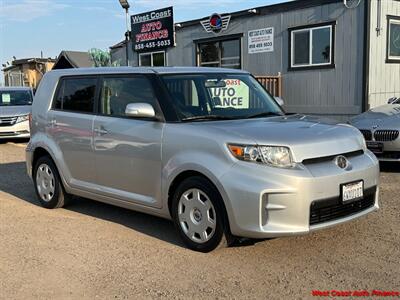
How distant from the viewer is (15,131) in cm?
1409

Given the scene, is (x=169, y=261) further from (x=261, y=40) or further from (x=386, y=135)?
(x=261, y=40)

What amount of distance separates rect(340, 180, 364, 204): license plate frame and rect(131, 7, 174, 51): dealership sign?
49.8ft

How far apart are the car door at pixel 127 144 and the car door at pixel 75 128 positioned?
0.55 ft

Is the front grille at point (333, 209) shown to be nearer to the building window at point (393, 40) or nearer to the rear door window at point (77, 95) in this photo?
the rear door window at point (77, 95)

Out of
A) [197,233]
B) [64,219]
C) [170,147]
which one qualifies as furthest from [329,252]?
[64,219]

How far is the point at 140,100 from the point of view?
17.5 feet

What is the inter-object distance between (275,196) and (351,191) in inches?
Result: 30.8

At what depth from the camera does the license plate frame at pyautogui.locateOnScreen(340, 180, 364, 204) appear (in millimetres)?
4379

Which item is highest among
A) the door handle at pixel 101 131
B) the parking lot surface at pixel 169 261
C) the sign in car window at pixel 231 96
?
the sign in car window at pixel 231 96

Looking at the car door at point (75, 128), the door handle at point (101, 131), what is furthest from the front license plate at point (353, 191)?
the car door at point (75, 128)

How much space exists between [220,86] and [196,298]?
2.56 meters

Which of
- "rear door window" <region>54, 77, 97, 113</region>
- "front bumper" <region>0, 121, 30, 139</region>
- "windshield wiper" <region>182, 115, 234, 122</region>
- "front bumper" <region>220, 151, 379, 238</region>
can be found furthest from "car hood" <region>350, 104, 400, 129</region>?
"front bumper" <region>0, 121, 30, 139</region>

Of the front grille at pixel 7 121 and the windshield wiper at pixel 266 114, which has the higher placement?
the windshield wiper at pixel 266 114

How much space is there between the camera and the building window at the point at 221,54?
1689cm
